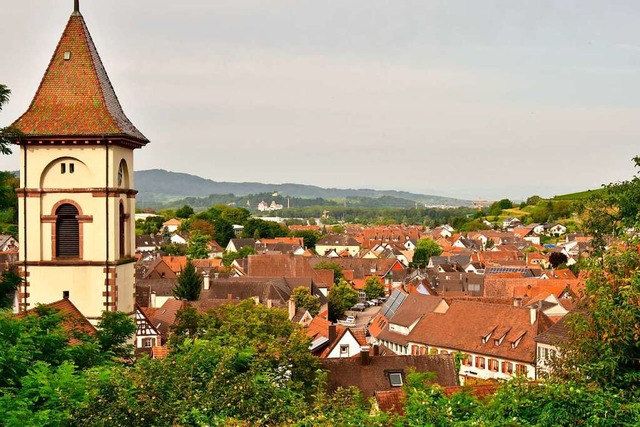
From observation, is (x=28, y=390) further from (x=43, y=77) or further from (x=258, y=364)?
(x=43, y=77)

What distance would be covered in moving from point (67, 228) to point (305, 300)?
45231 mm

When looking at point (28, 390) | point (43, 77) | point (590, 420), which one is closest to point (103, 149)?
point (43, 77)

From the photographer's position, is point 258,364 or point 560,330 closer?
point 258,364

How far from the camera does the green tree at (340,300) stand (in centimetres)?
7425

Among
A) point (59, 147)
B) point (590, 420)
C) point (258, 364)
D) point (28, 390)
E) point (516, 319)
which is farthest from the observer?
point (516, 319)

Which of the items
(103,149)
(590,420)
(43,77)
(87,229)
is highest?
(43,77)

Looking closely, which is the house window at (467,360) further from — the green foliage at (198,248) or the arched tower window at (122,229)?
the green foliage at (198,248)

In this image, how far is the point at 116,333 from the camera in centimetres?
1823

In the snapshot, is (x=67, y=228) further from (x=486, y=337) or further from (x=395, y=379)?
(x=486, y=337)

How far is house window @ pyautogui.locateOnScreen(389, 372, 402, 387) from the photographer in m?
34.1

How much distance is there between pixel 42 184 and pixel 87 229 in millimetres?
1567

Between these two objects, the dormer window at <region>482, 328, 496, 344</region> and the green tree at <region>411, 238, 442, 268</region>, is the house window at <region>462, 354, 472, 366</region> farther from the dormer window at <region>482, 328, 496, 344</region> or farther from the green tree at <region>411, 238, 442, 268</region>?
the green tree at <region>411, 238, 442, 268</region>

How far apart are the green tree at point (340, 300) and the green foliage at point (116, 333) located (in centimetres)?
5453

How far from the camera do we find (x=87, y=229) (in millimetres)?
20750
